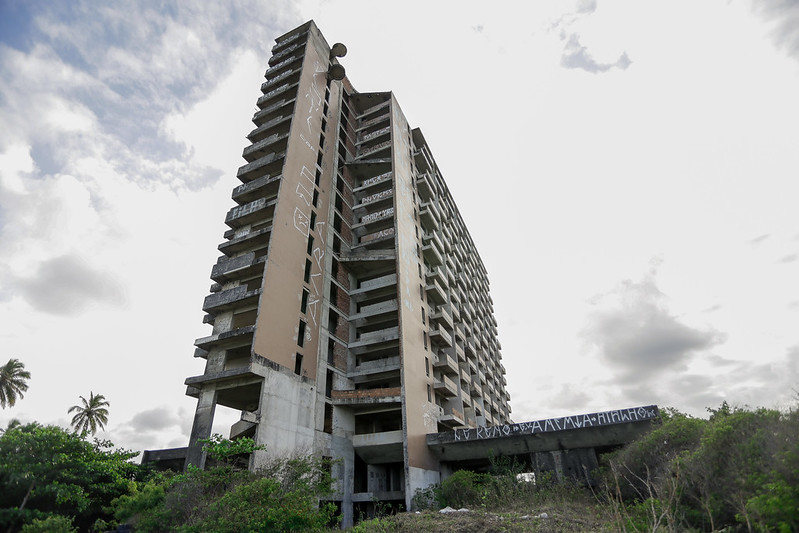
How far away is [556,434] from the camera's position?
86.2 feet

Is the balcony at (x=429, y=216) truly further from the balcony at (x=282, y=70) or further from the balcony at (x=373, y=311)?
the balcony at (x=282, y=70)

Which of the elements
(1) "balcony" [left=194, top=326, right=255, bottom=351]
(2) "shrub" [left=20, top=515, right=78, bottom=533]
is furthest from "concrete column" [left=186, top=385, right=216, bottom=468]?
(2) "shrub" [left=20, top=515, right=78, bottom=533]

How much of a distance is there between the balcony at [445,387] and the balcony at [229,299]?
56.1 ft

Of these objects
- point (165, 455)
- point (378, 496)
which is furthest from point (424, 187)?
point (165, 455)

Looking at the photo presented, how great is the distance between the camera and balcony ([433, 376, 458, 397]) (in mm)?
36438

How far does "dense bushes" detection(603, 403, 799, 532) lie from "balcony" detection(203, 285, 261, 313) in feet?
82.7

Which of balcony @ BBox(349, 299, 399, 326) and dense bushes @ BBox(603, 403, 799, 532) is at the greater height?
balcony @ BBox(349, 299, 399, 326)

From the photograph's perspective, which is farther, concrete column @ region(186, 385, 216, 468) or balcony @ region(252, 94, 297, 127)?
balcony @ region(252, 94, 297, 127)

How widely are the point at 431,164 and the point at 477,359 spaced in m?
27.6

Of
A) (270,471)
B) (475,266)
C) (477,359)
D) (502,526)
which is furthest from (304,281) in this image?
(475,266)

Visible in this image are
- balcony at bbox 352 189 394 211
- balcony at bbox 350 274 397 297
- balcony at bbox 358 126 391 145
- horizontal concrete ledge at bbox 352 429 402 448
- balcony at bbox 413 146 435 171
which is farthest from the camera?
balcony at bbox 413 146 435 171

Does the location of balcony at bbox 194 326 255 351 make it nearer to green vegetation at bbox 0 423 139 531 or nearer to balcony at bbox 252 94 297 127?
green vegetation at bbox 0 423 139 531

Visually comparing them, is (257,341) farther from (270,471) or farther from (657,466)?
(657,466)

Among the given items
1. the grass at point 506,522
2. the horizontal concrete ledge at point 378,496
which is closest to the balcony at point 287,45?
the horizontal concrete ledge at point 378,496
